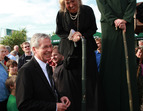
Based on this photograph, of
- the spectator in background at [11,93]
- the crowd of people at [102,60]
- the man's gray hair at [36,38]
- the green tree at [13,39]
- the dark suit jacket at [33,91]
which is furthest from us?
the green tree at [13,39]

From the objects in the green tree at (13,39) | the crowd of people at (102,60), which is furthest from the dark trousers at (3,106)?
the green tree at (13,39)

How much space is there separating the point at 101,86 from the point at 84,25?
1020 mm

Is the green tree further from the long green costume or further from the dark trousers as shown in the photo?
the long green costume

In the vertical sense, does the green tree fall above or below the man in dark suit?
above

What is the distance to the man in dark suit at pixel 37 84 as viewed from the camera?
1.89m

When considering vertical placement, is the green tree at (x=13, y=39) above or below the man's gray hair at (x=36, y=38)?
above

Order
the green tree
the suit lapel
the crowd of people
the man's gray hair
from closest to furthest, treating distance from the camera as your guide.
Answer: the suit lapel < the man's gray hair < the crowd of people < the green tree

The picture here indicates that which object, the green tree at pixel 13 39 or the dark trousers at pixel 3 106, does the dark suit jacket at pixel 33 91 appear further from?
the green tree at pixel 13 39

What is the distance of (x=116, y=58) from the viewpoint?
304cm

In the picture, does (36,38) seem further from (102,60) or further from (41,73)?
(102,60)

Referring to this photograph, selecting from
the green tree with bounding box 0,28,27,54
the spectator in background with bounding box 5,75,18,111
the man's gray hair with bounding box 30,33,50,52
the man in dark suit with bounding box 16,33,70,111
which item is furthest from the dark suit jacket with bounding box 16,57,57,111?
the green tree with bounding box 0,28,27,54

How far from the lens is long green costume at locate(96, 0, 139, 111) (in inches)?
117

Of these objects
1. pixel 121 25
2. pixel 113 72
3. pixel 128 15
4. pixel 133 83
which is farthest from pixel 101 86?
pixel 128 15

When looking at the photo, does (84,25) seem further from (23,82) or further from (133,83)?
(23,82)
